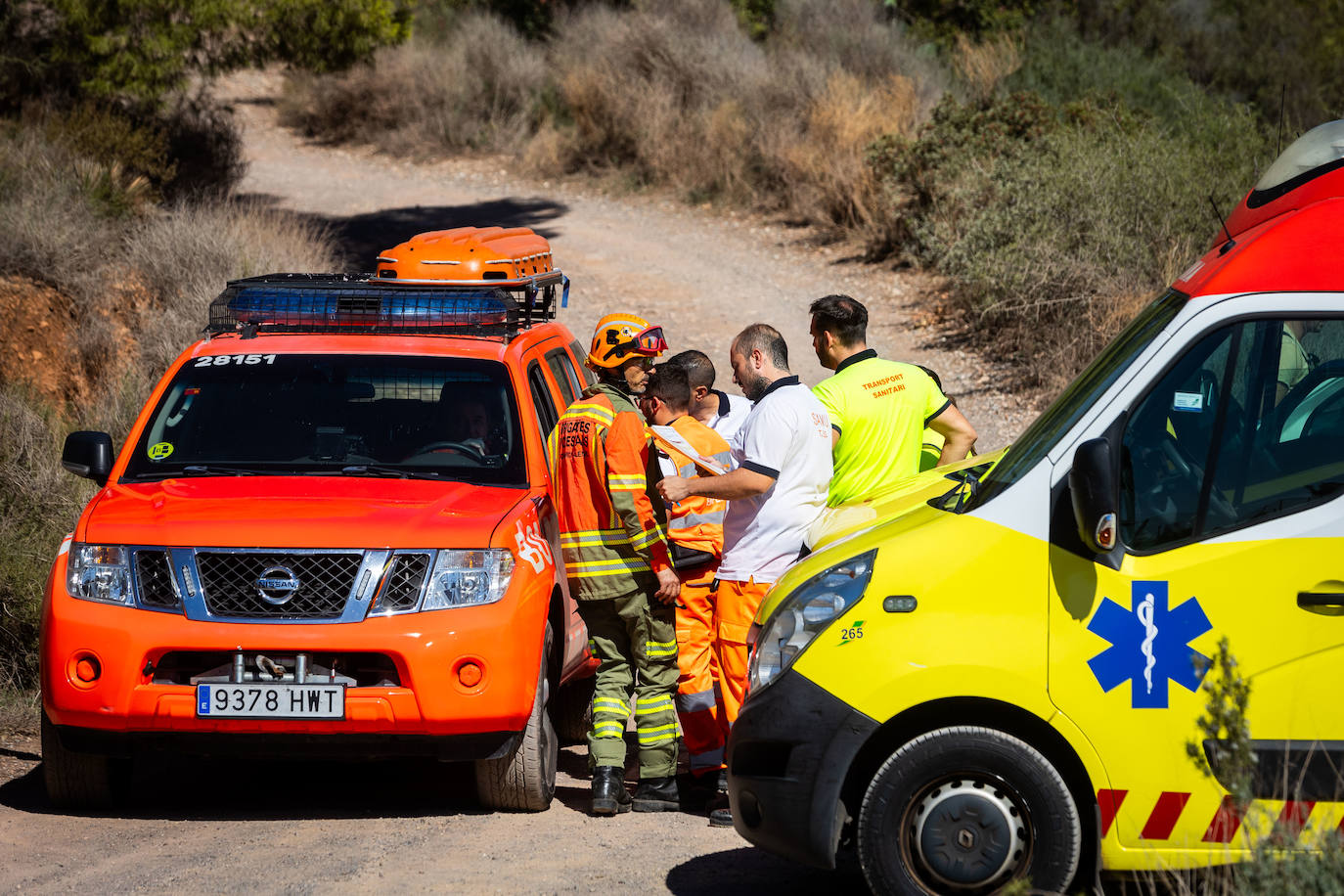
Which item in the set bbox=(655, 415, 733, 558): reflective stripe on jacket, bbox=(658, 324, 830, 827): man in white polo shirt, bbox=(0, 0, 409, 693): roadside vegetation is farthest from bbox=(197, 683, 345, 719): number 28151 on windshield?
bbox=(0, 0, 409, 693): roadside vegetation

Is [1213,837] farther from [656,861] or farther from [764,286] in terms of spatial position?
[764,286]

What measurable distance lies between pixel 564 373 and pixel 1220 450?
4.19 metres

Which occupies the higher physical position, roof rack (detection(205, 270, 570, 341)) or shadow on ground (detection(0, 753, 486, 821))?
roof rack (detection(205, 270, 570, 341))

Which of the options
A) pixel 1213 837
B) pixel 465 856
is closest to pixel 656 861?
pixel 465 856

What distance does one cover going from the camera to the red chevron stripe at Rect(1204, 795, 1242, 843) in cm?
391

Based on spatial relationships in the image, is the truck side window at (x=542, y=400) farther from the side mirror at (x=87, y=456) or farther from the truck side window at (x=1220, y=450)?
the truck side window at (x=1220, y=450)

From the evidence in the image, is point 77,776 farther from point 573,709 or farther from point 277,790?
point 573,709

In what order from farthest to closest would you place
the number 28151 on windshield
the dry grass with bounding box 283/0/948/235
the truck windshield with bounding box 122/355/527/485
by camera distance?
the dry grass with bounding box 283/0/948/235
the truck windshield with bounding box 122/355/527/485
the number 28151 on windshield

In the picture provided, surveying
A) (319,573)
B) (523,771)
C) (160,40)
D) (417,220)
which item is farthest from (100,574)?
(417,220)

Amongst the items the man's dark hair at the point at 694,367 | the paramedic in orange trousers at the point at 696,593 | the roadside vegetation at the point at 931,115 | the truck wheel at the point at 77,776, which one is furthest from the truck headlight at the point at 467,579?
the roadside vegetation at the point at 931,115

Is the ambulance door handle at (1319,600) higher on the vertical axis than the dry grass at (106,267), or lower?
higher

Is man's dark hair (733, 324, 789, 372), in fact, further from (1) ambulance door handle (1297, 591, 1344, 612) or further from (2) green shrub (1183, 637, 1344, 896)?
(2) green shrub (1183, 637, 1344, 896)

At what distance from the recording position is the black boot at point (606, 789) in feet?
19.1

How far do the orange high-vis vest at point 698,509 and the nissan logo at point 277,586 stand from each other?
5.23ft
